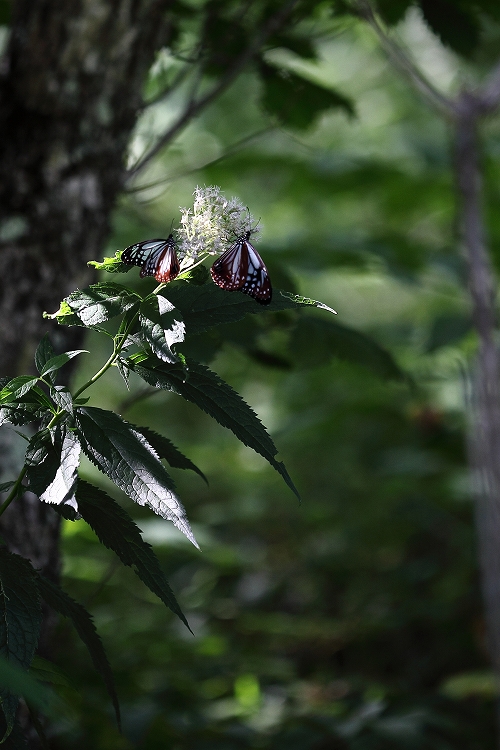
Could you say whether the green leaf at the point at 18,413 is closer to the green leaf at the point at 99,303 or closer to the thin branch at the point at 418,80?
the green leaf at the point at 99,303

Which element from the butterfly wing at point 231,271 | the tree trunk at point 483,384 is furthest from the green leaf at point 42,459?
the tree trunk at point 483,384

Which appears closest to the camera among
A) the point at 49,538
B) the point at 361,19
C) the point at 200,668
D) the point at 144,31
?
the point at 49,538

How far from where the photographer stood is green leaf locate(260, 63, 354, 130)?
59.9 inches

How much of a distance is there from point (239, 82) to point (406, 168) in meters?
2.19

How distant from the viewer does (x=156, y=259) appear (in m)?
0.63

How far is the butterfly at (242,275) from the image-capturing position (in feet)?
2.01

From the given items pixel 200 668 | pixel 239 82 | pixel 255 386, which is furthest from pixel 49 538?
pixel 239 82

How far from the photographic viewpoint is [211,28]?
1.55m

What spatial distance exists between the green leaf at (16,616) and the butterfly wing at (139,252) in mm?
303

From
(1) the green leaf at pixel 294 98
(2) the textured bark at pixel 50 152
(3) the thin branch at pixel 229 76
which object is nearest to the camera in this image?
(2) the textured bark at pixel 50 152

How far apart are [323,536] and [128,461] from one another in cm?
282

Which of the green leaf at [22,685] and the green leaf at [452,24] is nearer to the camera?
the green leaf at [22,685]

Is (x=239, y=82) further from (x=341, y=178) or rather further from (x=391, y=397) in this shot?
(x=391, y=397)

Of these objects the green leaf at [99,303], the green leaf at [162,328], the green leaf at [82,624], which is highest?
the green leaf at [162,328]
